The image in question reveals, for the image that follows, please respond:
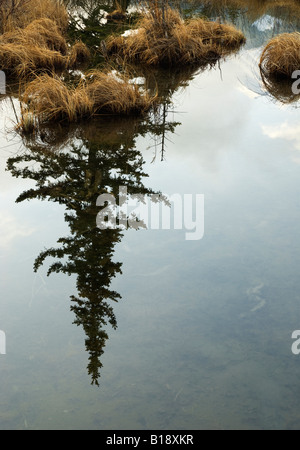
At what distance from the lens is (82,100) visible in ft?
23.1

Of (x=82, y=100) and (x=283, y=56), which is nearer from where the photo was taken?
(x=82, y=100)

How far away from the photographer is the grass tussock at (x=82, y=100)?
6898mm

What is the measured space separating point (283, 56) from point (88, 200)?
5263 mm

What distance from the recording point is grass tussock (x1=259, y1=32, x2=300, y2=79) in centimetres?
871

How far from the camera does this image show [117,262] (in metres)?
4.19

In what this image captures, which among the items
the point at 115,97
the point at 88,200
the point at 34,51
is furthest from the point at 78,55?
the point at 88,200

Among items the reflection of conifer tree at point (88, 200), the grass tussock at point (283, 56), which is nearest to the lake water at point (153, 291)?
the reflection of conifer tree at point (88, 200)

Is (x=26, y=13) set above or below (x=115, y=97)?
above

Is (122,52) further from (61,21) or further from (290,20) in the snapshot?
(290,20)

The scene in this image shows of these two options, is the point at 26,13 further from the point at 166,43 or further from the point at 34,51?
the point at 166,43

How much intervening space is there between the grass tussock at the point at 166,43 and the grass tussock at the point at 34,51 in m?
0.92

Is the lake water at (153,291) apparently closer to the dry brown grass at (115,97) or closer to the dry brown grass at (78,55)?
the dry brown grass at (115,97)
